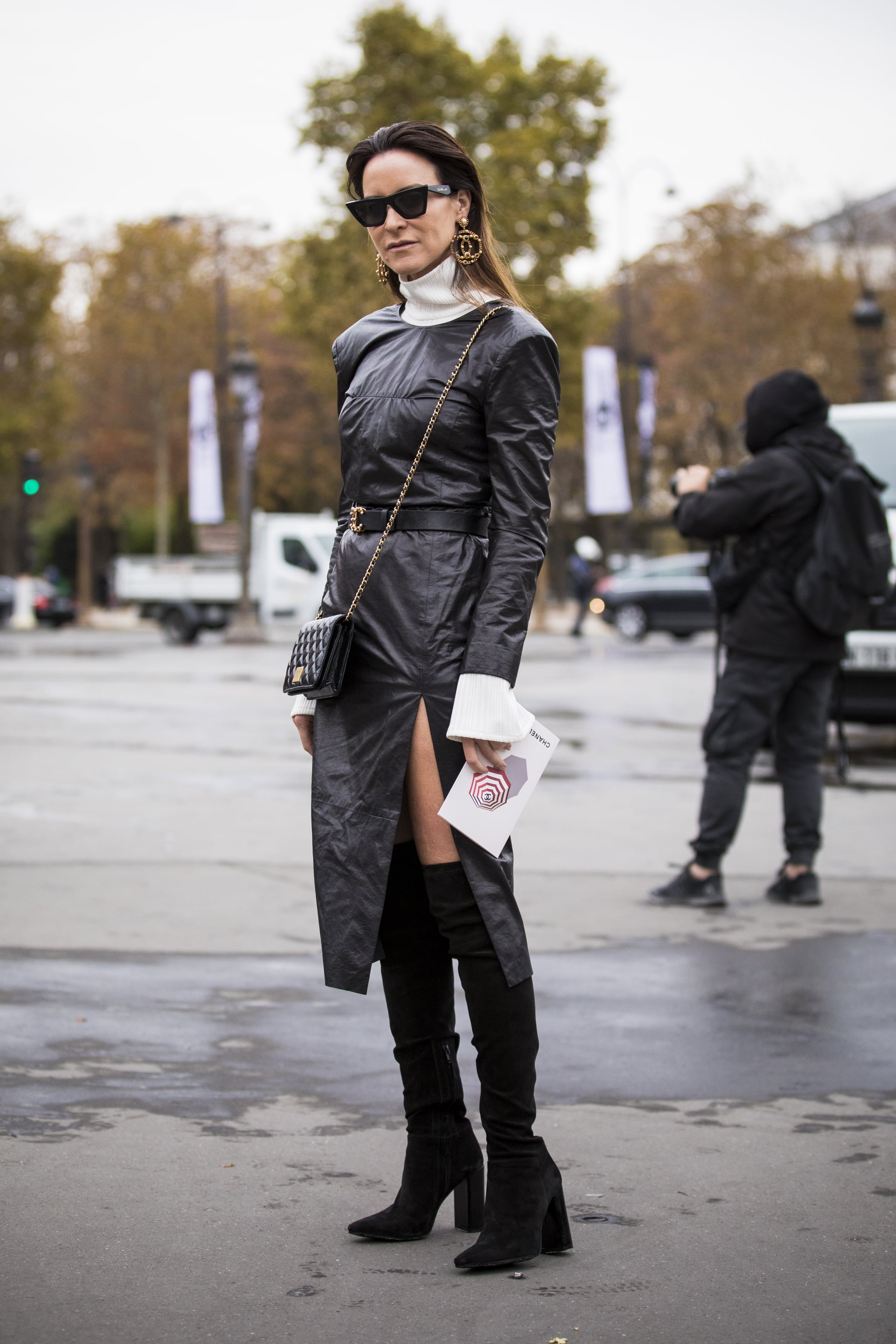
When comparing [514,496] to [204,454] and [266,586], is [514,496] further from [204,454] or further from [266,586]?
[204,454]

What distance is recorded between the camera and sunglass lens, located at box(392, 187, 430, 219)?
297 centimetres

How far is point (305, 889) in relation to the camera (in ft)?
20.3

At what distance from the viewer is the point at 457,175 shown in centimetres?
302

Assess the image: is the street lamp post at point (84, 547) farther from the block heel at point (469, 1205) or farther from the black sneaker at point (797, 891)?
the block heel at point (469, 1205)

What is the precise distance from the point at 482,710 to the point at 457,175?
1.00 metres

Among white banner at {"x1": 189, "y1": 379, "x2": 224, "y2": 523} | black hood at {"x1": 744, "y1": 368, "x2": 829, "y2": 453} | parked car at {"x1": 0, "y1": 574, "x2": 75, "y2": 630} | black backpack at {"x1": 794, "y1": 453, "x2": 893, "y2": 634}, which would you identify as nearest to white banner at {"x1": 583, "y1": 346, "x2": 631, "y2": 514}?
white banner at {"x1": 189, "y1": 379, "x2": 224, "y2": 523}

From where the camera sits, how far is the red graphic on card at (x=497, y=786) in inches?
111

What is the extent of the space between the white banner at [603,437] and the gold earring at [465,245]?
29.5 m

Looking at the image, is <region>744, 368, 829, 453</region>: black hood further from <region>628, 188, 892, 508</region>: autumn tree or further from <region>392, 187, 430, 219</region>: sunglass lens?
<region>628, 188, 892, 508</region>: autumn tree

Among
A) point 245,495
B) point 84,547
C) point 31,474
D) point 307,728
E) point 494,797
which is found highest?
point 31,474

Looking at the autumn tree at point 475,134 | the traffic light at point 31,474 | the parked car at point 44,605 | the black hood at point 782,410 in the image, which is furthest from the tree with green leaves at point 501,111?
the black hood at point 782,410

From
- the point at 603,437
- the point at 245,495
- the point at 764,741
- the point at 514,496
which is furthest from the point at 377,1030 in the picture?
the point at 603,437

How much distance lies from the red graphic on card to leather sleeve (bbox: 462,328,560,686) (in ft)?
0.52

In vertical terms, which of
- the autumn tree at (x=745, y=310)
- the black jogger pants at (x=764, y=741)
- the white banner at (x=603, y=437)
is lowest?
the black jogger pants at (x=764, y=741)
